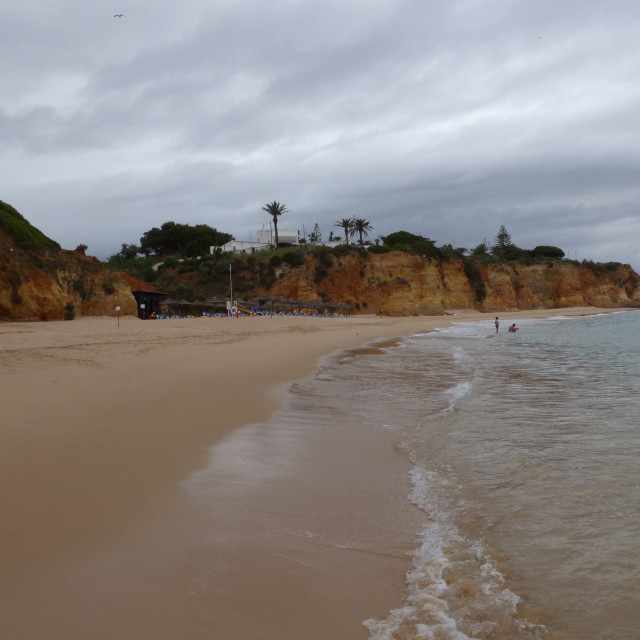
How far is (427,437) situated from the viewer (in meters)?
6.56

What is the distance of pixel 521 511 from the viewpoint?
13.4 ft

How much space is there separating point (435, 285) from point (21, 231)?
43.4 m

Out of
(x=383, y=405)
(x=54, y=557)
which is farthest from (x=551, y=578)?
(x=383, y=405)

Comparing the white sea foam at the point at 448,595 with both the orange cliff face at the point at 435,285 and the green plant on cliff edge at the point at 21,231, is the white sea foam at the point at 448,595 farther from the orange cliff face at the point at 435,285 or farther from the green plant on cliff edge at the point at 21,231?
the orange cliff face at the point at 435,285

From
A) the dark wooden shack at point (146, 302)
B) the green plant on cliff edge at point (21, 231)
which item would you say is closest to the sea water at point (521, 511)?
the green plant on cliff edge at point (21, 231)

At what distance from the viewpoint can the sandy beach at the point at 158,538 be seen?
8.21 ft

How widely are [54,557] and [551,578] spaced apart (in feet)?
9.16

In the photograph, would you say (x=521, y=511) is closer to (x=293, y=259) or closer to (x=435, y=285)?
(x=293, y=259)

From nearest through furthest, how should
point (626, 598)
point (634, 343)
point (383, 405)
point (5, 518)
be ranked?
point (626, 598)
point (5, 518)
point (383, 405)
point (634, 343)

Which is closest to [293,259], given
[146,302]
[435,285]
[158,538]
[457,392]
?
[435,285]

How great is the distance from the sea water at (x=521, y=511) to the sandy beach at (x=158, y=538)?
27 cm

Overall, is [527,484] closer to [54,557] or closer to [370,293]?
[54,557]

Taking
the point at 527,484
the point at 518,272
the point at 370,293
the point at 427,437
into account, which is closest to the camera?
the point at 527,484

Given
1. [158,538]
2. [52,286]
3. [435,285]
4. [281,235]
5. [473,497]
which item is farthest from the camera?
[281,235]
